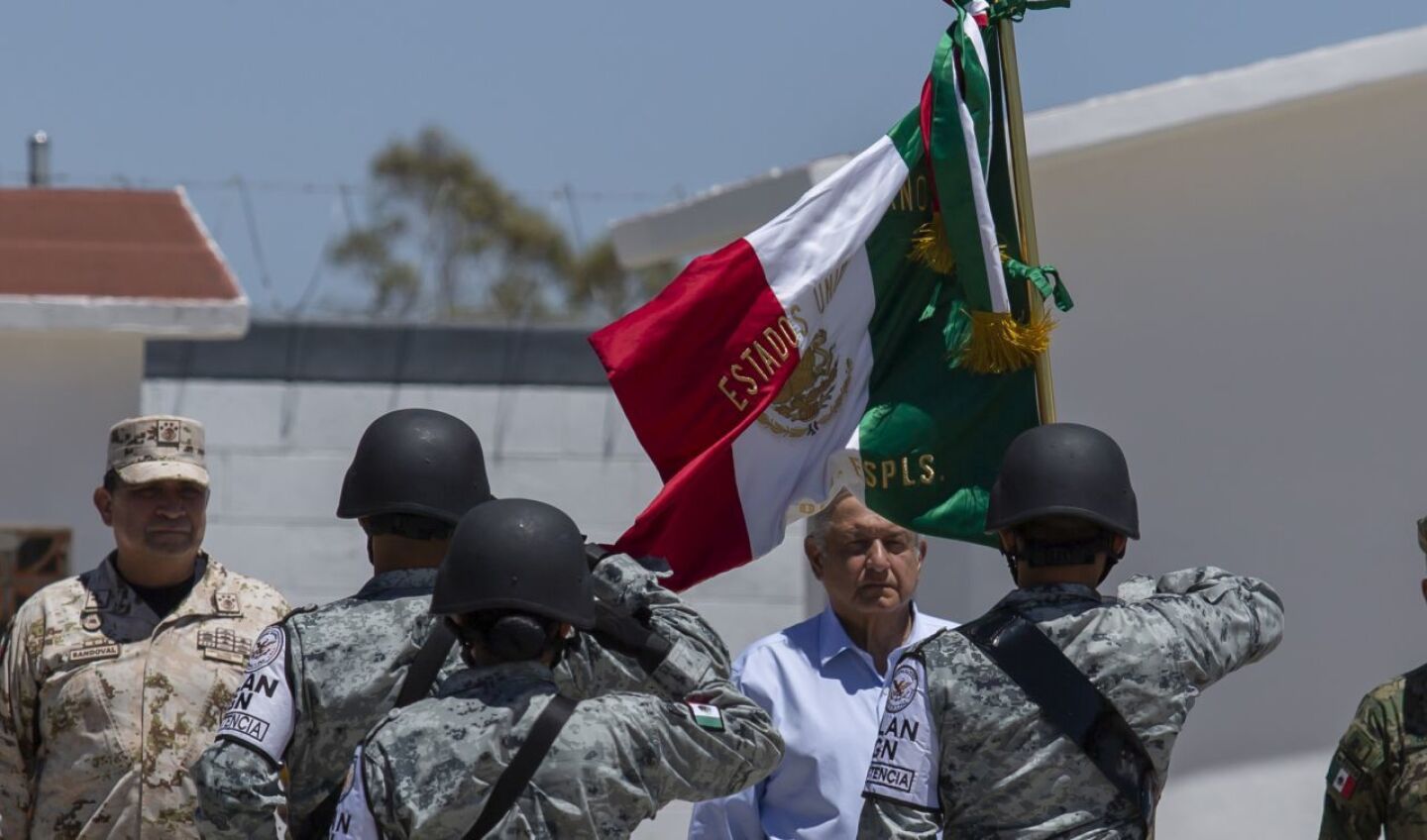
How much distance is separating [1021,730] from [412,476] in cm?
114

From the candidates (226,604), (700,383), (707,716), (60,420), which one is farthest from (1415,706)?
(60,420)

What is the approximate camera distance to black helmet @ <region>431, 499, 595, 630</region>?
3.29 metres

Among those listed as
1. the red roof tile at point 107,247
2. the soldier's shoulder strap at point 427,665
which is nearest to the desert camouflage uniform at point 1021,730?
the soldier's shoulder strap at point 427,665

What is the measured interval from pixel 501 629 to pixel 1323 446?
365cm

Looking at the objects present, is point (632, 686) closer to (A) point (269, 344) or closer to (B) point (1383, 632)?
(B) point (1383, 632)

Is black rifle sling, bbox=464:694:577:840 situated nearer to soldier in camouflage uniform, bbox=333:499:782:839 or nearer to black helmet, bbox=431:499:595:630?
soldier in camouflage uniform, bbox=333:499:782:839

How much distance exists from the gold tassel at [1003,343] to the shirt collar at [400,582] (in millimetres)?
1441

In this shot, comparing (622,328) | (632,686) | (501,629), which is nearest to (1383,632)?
(622,328)

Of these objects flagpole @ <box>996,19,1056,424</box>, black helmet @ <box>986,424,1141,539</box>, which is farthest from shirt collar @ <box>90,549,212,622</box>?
black helmet @ <box>986,424,1141,539</box>

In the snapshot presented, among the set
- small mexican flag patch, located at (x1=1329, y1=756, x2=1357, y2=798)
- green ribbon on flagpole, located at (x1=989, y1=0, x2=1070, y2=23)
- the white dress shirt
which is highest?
green ribbon on flagpole, located at (x1=989, y1=0, x2=1070, y2=23)

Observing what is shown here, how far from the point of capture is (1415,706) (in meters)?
4.48

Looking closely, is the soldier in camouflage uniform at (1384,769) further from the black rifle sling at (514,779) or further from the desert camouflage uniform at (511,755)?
the black rifle sling at (514,779)

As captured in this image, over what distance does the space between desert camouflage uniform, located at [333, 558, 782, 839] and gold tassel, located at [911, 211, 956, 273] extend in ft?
5.57

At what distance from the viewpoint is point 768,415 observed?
4.83 meters
